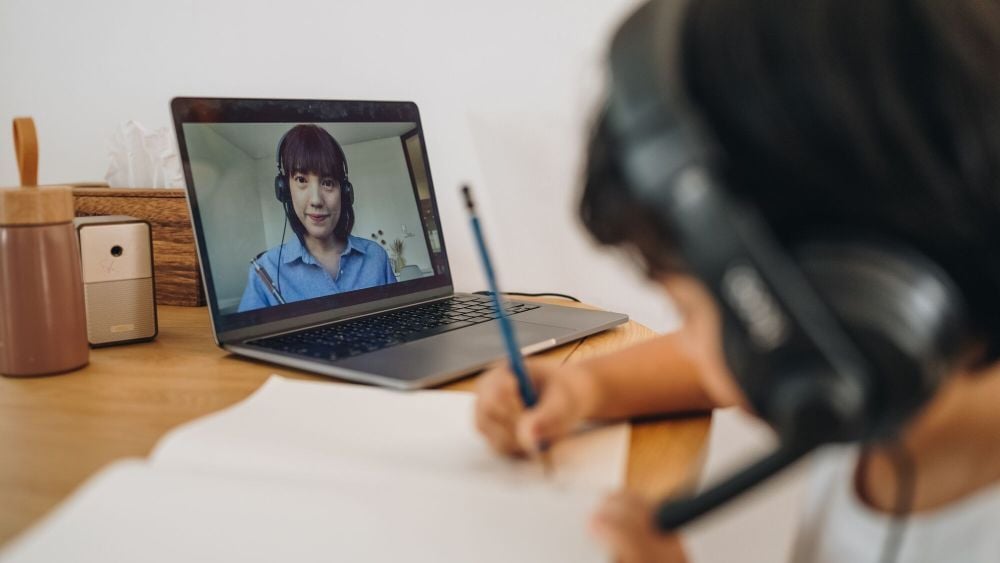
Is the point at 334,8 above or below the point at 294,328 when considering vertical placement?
above

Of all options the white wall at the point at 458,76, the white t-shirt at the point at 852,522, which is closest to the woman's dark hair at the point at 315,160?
the white wall at the point at 458,76

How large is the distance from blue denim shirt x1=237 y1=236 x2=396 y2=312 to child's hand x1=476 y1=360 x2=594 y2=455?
1.14 feet

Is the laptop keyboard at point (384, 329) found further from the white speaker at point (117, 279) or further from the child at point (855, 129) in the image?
the child at point (855, 129)

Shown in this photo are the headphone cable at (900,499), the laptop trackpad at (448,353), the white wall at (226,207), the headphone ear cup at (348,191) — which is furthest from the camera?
the headphone ear cup at (348,191)

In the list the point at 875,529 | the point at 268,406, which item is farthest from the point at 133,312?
the point at 875,529

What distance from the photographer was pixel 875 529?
1.68ft

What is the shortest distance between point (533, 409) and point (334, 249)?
0.43 meters

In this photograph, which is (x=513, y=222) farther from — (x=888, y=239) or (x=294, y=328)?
(x=888, y=239)

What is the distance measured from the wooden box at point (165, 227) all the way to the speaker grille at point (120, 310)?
0.14 m

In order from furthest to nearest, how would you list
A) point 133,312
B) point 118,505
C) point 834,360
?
point 133,312
point 118,505
point 834,360

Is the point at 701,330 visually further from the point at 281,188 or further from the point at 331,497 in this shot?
the point at 281,188

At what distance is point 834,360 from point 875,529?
271 mm

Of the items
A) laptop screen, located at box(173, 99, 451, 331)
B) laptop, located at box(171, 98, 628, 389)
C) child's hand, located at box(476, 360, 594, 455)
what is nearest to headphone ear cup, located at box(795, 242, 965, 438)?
child's hand, located at box(476, 360, 594, 455)

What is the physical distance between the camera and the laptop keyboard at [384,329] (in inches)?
29.6
